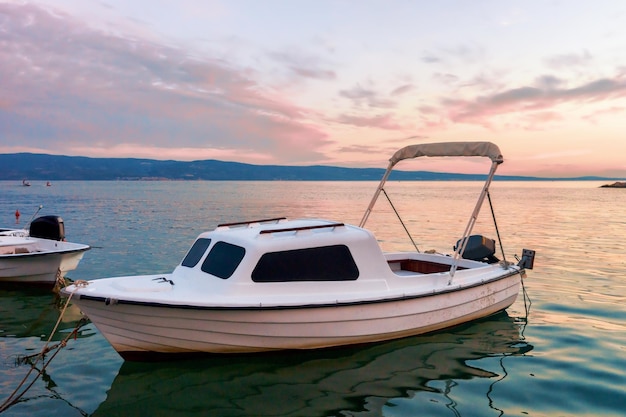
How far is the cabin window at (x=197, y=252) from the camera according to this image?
30.4ft

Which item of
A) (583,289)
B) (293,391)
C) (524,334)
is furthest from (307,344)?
(583,289)

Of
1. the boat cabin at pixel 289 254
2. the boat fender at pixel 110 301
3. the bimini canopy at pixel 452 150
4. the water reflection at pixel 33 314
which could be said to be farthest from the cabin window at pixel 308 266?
the water reflection at pixel 33 314

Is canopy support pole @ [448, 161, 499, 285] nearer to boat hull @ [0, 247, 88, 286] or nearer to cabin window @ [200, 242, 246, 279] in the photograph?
cabin window @ [200, 242, 246, 279]

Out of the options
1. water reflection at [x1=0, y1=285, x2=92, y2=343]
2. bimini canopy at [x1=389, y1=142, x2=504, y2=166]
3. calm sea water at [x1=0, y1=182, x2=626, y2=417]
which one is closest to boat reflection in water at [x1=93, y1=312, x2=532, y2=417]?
calm sea water at [x1=0, y1=182, x2=626, y2=417]

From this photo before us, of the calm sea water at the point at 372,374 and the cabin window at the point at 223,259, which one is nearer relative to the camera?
the calm sea water at the point at 372,374

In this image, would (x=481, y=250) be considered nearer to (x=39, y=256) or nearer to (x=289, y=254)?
(x=289, y=254)

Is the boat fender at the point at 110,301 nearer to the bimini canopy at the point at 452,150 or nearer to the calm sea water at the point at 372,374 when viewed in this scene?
the calm sea water at the point at 372,374

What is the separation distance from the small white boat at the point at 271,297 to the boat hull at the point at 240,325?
0.02m

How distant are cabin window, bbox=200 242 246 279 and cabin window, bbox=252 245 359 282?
0.44 m

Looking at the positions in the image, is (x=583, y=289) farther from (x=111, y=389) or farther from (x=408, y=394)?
(x=111, y=389)

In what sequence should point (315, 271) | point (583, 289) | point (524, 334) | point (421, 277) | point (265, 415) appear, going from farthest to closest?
point (583, 289)
point (524, 334)
point (421, 277)
point (315, 271)
point (265, 415)

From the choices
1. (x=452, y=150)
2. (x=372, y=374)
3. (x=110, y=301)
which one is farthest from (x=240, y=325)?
(x=452, y=150)

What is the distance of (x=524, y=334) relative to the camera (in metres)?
10.4

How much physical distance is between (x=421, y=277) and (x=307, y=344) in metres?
2.82
